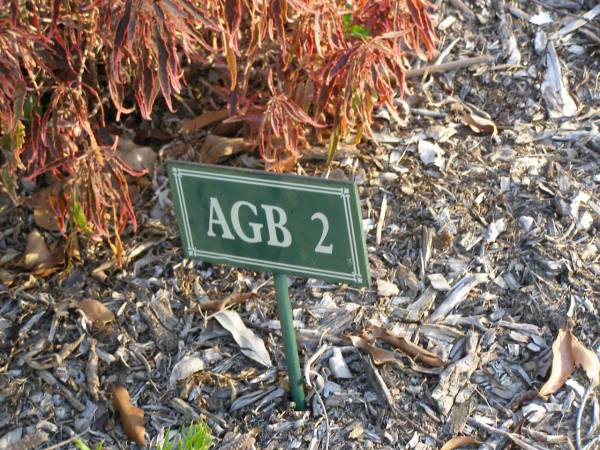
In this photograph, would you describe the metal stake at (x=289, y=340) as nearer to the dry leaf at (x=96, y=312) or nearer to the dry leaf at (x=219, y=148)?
the dry leaf at (x=96, y=312)

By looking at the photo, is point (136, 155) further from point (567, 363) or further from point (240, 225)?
point (567, 363)

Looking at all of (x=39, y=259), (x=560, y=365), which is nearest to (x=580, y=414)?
(x=560, y=365)

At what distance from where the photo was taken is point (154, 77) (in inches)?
96.7

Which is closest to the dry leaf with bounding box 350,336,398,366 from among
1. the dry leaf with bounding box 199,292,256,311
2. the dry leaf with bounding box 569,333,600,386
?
the dry leaf with bounding box 199,292,256,311

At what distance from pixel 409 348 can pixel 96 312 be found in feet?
3.15

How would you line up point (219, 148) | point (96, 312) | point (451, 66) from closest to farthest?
point (96, 312)
point (219, 148)
point (451, 66)

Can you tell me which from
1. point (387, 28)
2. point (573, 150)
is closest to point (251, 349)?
point (387, 28)

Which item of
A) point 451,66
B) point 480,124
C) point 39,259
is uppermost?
point 451,66

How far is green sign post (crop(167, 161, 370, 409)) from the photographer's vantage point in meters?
2.05

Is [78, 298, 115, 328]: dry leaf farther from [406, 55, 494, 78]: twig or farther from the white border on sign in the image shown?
[406, 55, 494, 78]: twig

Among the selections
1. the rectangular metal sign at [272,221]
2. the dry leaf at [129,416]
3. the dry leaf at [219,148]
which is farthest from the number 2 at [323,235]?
the dry leaf at [219,148]

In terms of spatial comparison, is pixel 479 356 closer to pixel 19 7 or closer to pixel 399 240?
pixel 399 240

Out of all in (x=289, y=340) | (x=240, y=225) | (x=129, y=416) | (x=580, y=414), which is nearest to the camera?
(x=240, y=225)

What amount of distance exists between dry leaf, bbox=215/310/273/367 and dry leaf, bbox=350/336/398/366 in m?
0.26
